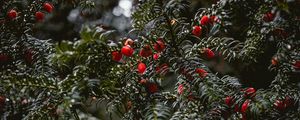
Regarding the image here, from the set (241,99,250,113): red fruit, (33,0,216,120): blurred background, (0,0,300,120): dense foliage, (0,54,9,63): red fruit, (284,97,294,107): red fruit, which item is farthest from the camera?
(33,0,216,120): blurred background

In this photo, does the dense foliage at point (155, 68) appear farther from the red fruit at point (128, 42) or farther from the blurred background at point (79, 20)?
the blurred background at point (79, 20)

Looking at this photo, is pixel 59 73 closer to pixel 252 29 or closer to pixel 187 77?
pixel 187 77

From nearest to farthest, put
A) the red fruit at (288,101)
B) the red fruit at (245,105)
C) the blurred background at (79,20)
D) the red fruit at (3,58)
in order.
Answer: the red fruit at (245,105)
the red fruit at (288,101)
the red fruit at (3,58)
the blurred background at (79,20)

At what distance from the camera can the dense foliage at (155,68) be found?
2.86 feet

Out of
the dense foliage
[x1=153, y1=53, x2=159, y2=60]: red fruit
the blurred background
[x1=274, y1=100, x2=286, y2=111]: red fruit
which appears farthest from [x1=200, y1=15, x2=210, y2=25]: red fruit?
the blurred background

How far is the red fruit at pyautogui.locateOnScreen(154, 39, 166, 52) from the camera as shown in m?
1.00

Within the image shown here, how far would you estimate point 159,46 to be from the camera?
1.00 meters

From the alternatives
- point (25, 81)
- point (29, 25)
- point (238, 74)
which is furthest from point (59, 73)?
point (238, 74)

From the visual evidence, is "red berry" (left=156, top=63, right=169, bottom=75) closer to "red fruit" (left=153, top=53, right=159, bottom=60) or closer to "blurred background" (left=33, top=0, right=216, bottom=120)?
"red fruit" (left=153, top=53, right=159, bottom=60)

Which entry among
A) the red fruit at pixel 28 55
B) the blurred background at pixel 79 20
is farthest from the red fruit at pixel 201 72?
the blurred background at pixel 79 20

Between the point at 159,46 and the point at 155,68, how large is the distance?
0.06m

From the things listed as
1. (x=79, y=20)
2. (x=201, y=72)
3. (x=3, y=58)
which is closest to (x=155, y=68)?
(x=201, y=72)

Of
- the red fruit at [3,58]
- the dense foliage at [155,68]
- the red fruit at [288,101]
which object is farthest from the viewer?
the red fruit at [3,58]

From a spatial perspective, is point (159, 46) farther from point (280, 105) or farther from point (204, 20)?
point (280, 105)
